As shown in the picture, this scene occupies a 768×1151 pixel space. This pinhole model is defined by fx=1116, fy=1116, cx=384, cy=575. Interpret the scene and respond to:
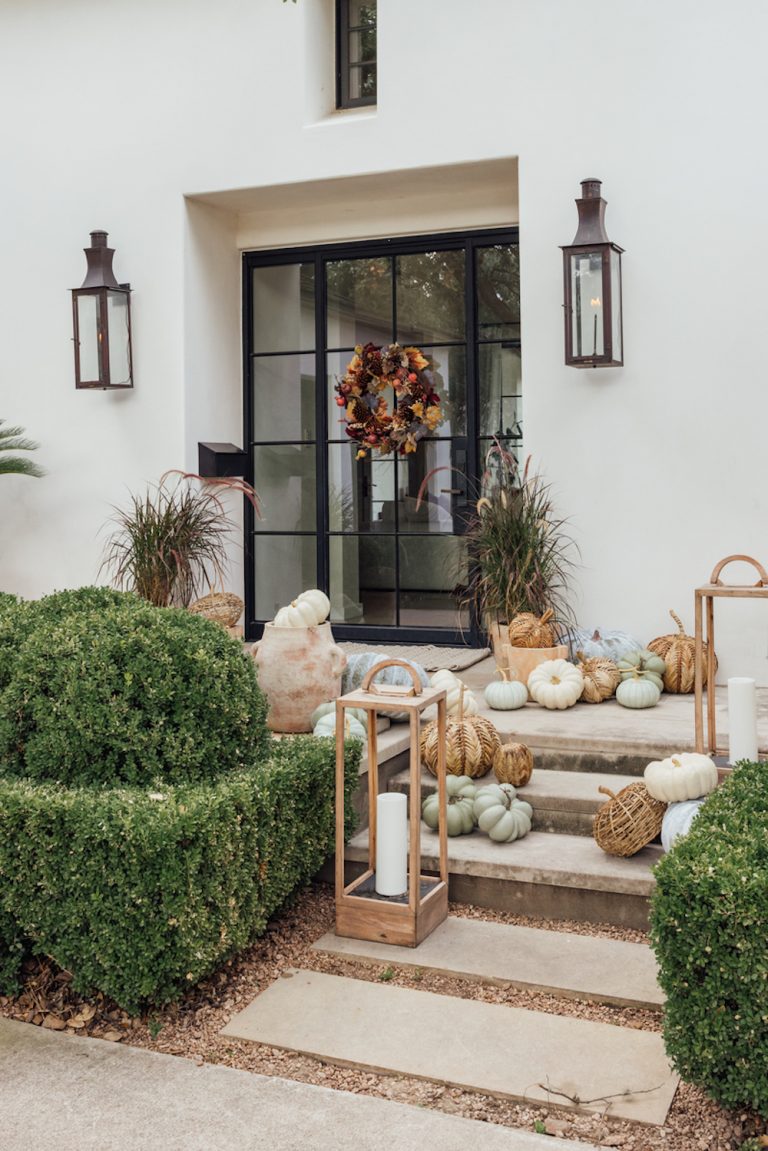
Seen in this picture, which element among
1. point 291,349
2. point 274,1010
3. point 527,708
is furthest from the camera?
point 291,349

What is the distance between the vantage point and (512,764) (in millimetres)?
3984

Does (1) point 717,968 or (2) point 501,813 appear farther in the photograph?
(2) point 501,813

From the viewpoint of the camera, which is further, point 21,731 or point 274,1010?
point 21,731

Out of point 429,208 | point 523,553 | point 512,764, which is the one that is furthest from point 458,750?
point 429,208

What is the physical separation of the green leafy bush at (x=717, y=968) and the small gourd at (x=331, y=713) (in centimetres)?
188

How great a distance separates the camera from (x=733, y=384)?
560cm

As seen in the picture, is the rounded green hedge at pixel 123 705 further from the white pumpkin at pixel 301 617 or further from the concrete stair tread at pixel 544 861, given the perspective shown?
the white pumpkin at pixel 301 617

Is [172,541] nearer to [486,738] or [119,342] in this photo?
[119,342]

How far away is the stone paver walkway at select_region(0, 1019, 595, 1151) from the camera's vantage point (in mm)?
2379

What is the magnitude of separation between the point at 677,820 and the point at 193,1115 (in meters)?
1.66

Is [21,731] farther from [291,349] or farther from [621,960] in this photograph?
[291,349]

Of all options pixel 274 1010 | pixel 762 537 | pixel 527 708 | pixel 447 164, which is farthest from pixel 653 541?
pixel 274 1010

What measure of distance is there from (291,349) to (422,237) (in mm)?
1111

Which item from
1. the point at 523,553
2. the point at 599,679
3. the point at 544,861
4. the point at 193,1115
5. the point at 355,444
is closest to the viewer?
the point at 193,1115
